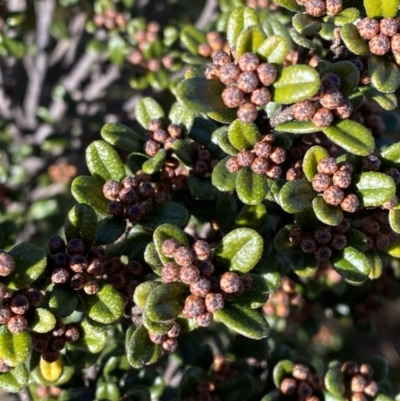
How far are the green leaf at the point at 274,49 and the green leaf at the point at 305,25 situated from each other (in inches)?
7.4

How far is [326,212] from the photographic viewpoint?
142 cm

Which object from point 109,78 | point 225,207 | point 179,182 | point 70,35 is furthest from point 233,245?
point 70,35

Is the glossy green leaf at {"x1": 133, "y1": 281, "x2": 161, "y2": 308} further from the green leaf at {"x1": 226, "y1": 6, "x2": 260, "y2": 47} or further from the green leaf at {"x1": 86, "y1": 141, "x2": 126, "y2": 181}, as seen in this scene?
the green leaf at {"x1": 226, "y1": 6, "x2": 260, "y2": 47}

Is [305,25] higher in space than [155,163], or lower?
higher

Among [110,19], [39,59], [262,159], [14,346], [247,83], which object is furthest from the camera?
[39,59]

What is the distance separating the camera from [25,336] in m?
1.38

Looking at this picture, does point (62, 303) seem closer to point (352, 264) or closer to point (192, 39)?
point (352, 264)

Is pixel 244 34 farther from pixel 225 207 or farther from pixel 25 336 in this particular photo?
pixel 25 336

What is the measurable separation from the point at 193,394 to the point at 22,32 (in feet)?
6.53

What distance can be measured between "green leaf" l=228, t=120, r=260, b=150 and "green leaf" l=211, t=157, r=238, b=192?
0.08m

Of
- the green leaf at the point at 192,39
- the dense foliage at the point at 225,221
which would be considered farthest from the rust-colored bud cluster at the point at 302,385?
the green leaf at the point at 192,39

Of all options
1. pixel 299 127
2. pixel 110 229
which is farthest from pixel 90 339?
pixel 299 127

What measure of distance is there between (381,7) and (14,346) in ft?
3.93

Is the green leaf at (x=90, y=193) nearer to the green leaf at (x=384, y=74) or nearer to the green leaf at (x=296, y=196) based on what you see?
the green leaf at (x=296, y=196)
